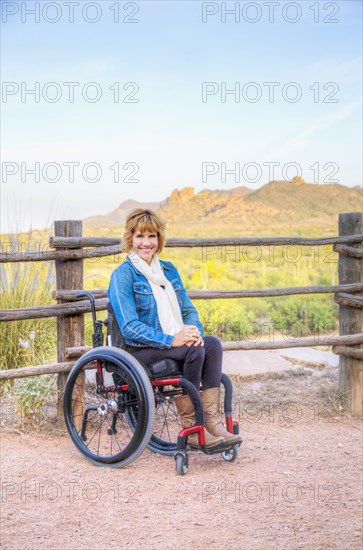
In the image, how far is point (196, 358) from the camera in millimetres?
3992

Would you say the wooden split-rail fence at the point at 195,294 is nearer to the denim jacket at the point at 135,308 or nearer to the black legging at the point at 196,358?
the denim jacket at the point at 135,308

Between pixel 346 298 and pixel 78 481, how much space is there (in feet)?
8.99

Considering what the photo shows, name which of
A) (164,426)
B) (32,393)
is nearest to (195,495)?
(164,426)

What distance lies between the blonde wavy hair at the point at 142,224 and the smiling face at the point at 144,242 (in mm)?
22

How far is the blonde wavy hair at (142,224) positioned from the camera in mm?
4152

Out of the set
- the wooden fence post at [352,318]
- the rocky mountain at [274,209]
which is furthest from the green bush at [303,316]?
the rocky mountain at [274,209]

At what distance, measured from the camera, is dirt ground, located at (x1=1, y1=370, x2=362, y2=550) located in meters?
3.33

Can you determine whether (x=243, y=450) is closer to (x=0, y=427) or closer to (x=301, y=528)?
(x=301, y=528)

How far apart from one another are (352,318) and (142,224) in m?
2.43

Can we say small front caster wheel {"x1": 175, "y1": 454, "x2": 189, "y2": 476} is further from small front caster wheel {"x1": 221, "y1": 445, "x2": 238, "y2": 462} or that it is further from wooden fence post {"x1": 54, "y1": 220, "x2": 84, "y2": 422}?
wooden fence post {"x1": 54, "y1": 220, "x2": 84, "y2": 422}

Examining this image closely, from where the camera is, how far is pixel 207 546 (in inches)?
126

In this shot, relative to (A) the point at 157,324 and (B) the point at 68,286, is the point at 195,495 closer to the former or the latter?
(A) the point at 157,324

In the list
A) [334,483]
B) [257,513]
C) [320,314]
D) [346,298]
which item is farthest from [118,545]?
A: [320,314]

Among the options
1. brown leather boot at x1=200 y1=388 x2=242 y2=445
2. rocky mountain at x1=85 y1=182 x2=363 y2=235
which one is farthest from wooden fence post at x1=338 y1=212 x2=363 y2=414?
rocky mountain at x1=85 y1=182 x2=363 y2=235
